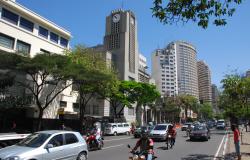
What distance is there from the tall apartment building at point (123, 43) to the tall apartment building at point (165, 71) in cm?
8176

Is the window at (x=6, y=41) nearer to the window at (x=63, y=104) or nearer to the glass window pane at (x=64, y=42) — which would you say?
the glass window pane at (x=64, y=42)

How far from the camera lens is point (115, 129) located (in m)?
40.5

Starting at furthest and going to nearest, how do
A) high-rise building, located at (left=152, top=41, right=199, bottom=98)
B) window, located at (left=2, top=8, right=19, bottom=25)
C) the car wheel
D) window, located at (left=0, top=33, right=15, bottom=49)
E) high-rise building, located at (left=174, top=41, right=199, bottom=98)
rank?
1. high-rise building, located at (left=174, top=41, right=199, bottom=98)
2. high-rise building, located at (left=152, top=41, right=199, bottom=98)
3. window, located at (left=2, top=8, right=19, bottom=25)
4. window, located at (left=0, top=33, right=15, bottom=49)
5. the car wheel

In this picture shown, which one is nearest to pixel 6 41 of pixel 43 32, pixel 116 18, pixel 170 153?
pixel 43 32

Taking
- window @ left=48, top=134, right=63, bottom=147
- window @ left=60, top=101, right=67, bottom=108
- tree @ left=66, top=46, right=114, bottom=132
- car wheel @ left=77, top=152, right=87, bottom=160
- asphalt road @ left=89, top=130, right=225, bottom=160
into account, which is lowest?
asphalt road @ left=89, top=130, right=225, bottom=160

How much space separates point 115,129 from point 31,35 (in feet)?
58.4

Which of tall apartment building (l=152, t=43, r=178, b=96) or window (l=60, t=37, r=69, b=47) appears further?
tall apartment building (l=152, t=43, r=178, b=96)

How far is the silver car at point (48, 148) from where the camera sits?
920 cm

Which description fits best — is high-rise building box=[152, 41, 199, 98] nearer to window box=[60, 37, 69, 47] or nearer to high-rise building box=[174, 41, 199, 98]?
high-rise building box=[174, 41, 199, 98]

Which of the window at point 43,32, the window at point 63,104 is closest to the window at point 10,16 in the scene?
A: the window at point 43,32

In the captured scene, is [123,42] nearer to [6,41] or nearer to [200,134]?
[6,41]

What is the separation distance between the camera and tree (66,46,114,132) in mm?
31406

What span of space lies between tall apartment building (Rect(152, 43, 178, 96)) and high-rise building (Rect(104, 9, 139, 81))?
81.7 m

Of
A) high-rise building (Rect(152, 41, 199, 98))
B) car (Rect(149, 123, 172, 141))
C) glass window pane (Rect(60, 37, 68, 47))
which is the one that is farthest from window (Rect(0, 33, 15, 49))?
high-rise building (Rect(152, 41, 199, 98))
